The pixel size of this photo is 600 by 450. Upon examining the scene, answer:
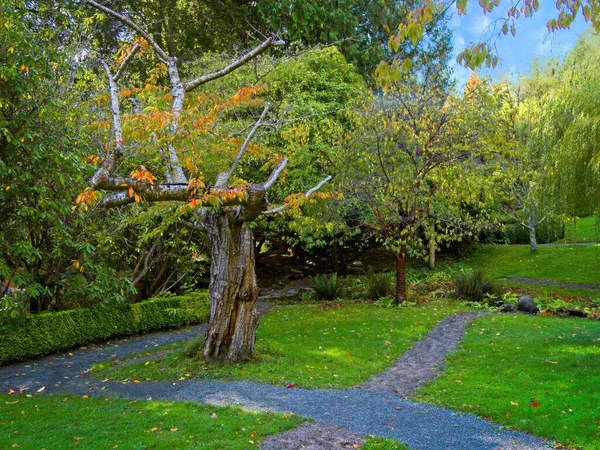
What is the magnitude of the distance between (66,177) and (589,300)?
1483 cm

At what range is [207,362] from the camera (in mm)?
8492

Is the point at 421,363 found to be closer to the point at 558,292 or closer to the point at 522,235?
the point at 558,292

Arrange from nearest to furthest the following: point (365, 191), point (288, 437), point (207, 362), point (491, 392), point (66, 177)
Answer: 1. point (288, 437)
2. point (491, 392)
3. point (207, 362)
4. point (66, 177)
5. point (365, 191)

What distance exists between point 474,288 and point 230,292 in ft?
33.0

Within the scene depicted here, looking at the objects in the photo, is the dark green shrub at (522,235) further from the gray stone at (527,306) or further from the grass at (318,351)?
the grass at (318,351)

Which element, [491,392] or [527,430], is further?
[491,392]

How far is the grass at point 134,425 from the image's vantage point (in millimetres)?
5133

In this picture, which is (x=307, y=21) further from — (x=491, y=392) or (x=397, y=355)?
(x=491, y=392)

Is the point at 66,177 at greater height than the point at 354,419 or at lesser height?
greater

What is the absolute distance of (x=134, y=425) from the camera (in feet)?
18.7

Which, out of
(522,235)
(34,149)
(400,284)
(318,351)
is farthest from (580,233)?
(34,149)

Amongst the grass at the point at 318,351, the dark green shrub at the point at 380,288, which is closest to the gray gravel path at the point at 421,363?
the grass at the point at 318,351

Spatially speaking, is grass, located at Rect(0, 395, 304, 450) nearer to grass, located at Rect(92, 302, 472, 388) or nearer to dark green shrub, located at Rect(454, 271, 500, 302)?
grass, located at Rect(92, 302, 472, 388)

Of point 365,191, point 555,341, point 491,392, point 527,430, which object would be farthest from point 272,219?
point 527,430
